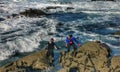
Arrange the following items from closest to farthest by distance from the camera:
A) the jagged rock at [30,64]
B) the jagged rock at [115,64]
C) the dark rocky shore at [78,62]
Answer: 1. the jagged rock at [115,64]
2. the dark rocky shore at [78,62]
3. the jagged rock at [30,64]

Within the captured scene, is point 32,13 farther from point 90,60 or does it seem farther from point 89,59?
point 90,60

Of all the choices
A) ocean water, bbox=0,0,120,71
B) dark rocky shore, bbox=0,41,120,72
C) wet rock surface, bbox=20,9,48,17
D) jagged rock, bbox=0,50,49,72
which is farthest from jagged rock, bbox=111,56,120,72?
wet rock surface, bbox=20,9,48,17

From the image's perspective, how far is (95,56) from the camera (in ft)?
67.5

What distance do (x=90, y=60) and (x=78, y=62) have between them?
84 centimetres

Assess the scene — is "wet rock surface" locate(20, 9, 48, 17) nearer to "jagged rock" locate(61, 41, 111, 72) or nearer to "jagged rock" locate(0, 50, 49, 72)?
"jagged rock" locate(61, 41, 111, 72)

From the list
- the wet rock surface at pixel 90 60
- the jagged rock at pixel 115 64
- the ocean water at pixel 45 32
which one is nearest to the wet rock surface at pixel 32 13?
the ocean water at pixel 45 32

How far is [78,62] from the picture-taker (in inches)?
786

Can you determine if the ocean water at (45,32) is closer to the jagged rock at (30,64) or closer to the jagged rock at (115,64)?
the jagged rock at (30,64)

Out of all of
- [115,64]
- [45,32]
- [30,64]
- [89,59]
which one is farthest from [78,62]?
[45,32]

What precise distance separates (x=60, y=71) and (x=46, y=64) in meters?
1.73

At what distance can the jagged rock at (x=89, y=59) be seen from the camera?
1930 centimetres

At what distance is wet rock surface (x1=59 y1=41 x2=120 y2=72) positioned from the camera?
19047 millimetres

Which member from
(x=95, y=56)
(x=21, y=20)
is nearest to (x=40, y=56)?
(x=95, y=56)

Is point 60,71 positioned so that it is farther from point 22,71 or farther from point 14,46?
point 14,46
